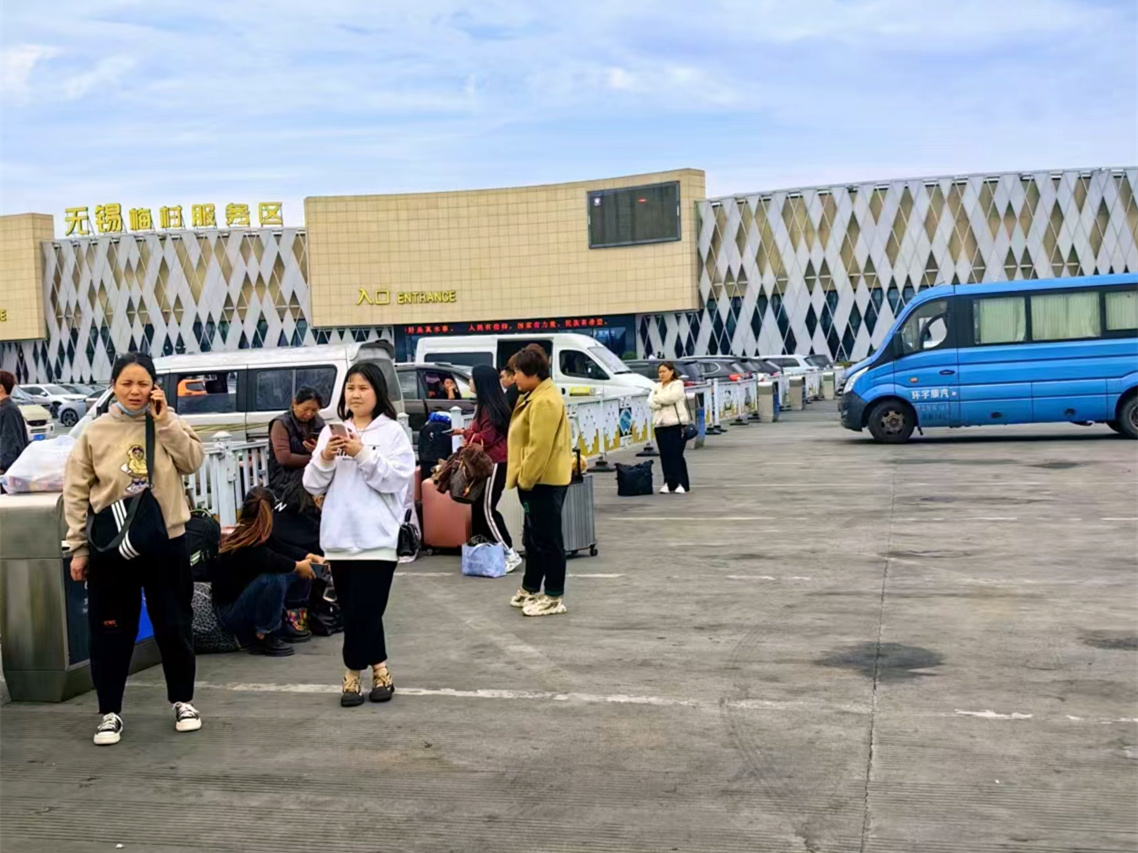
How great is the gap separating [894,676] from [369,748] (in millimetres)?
2812

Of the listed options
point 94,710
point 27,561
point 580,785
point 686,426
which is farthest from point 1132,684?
point 686,426

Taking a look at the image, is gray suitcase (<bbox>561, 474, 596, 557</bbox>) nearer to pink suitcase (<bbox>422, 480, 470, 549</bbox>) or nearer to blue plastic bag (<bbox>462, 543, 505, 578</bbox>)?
blue plastic bag (<bbox>462, 543, 505, 578</bbox>)

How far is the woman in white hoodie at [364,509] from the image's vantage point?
643 cm

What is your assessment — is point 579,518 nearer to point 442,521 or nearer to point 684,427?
Result: point 442,521

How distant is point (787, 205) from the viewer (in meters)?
74.0

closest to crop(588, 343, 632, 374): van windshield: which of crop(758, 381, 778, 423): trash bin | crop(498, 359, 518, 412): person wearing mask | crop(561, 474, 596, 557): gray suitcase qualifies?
crop(758, 381, 778, 423): trash bin

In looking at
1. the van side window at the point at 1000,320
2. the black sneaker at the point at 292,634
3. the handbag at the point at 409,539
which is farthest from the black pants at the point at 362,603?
the van side window at the point at 1000,320

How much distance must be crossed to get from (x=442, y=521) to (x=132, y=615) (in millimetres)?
5782

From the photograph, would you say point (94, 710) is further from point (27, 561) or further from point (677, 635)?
point (677, 635)

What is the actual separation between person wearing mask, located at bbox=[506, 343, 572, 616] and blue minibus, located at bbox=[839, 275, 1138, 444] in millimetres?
14975

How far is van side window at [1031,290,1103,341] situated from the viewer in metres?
22.0

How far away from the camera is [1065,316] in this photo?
22.1 meters

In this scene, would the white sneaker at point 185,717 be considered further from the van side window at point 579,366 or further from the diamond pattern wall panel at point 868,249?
the diamond pattern wall panel at point 868,249

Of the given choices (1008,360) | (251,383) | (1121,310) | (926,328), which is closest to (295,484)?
(251,383)
